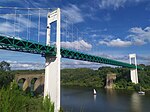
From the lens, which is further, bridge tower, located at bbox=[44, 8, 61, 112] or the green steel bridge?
bridge tower, located at bbox=[44, 8, 61, 112]

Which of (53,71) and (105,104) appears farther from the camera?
(105,104)

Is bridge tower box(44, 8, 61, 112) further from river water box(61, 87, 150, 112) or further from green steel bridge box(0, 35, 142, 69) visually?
river water box(61, 87, 150, 112)

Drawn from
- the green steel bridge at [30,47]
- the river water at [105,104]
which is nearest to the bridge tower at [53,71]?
the green steel bridge at [30,47]

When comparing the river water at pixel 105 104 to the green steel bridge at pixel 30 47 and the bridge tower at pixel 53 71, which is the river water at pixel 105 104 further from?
the green steel bridge at pixel 30 47

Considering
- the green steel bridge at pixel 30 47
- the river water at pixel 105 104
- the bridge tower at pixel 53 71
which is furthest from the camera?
the river water at pixel 105 104

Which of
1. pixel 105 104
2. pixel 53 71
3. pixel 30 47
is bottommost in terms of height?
pixel 105 104

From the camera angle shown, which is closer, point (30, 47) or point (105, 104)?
point (30, 47)

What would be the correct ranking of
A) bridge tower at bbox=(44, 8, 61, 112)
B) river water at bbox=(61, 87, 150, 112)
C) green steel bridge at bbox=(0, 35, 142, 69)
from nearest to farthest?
green steel bridge at bbox=(0, 35, 142, 69) → bridge tower at bbox=(44, 8, 61, 112) → river water at bbox=(61, 87, 150, 112)

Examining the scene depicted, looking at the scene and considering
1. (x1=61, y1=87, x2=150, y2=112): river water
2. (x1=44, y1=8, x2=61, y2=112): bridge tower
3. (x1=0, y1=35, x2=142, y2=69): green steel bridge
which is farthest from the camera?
(x1=61, y1=87, x2=150, y2=112): river water

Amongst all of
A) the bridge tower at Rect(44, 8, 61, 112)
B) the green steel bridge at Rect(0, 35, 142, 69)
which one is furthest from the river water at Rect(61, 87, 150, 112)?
the green steel bridge at Rect(0, 35, 142, 69)

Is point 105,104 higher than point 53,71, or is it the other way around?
point 53,71

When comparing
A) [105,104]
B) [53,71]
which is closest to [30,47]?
[53,71]

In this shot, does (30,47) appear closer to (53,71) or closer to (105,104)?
(53,71)

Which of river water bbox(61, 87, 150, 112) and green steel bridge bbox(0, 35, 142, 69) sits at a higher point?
green steel bridge bbox(0, 35, 142, 69)
